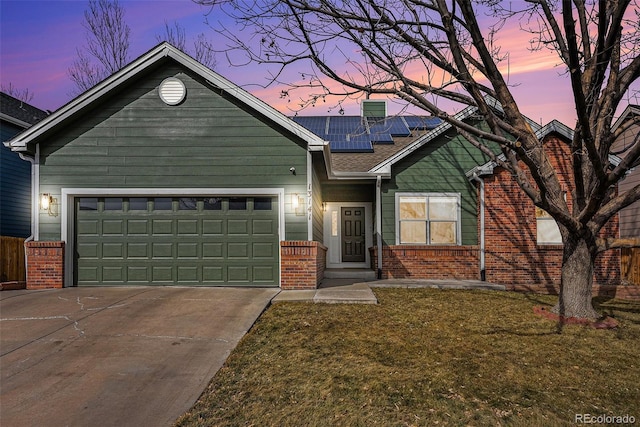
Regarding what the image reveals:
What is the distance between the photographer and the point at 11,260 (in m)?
10.3

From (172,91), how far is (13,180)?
9.06m

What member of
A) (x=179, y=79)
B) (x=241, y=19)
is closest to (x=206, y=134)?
(x=179, y=79)

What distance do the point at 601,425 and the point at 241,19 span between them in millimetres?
6999

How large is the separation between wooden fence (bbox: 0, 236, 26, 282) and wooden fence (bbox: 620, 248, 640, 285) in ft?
53.4

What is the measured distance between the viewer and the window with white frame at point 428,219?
12281 mm

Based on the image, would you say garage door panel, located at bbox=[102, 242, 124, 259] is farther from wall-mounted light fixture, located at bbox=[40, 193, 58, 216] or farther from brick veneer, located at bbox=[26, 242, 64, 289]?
wall-mounted light fixture, located at bbox=[40, 193, 58, 216]

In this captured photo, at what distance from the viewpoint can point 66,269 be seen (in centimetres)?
970

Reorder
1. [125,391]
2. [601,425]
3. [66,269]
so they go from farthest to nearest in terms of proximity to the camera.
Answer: [66,269] → [125,391] → [601,425]

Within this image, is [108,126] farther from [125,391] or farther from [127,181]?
[125,391]

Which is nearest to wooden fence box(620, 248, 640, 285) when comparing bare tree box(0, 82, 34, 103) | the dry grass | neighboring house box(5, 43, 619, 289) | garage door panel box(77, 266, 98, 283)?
Result: the dry grass

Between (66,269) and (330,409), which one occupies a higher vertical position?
(66,269)

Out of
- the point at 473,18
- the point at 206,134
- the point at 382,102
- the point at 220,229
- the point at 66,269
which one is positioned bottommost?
the point at 66,269

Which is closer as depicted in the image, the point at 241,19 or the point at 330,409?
the point at 330,409

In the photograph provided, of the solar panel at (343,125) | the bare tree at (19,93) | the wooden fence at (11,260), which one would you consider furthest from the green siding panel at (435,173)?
the bare tree at (19,93)
